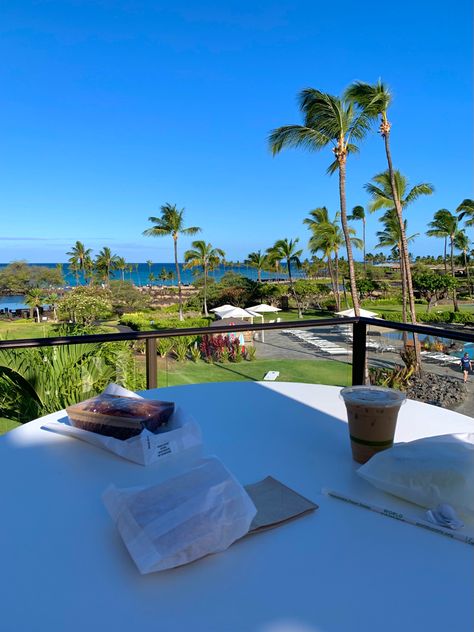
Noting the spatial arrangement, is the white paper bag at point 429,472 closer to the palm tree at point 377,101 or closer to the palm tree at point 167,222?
the palm tree at point 377,101

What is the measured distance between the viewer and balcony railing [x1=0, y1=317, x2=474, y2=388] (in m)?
1.65

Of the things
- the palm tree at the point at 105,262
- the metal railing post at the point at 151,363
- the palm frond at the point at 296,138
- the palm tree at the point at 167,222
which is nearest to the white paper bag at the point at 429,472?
the metal railing post at the point at 151,363

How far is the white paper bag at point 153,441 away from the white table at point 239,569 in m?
0.02

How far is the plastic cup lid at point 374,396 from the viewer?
0.72 metres

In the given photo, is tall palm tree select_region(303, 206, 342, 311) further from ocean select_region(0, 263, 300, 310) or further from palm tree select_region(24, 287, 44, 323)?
ocean select_region(0, 263, 300, 310)

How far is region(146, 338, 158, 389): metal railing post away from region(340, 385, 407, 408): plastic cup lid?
1232 millimetres

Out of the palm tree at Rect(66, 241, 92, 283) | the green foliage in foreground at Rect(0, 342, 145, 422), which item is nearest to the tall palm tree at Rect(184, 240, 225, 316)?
the palm tree at Rect(66, 241, 92, 283)

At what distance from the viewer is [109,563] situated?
52 centimetres

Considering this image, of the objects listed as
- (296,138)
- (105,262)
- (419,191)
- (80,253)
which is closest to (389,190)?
(419,191)

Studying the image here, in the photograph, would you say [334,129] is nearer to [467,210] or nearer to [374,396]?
[374,396]

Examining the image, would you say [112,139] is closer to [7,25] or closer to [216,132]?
[216,132]

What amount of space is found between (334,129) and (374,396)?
16.4 meters

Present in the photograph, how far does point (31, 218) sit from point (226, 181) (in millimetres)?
24485

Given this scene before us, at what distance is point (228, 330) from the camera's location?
207cm
